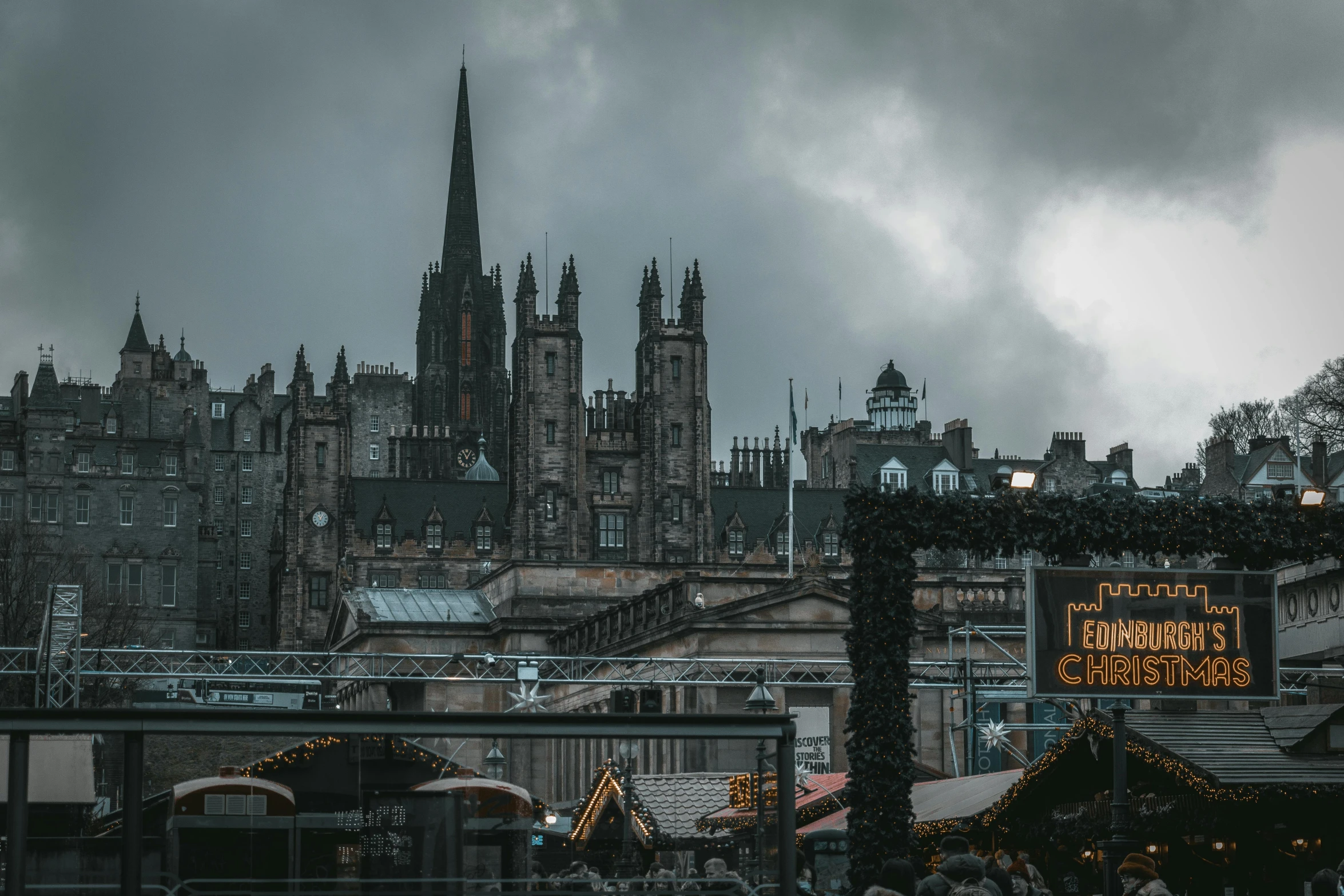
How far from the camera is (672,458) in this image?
114 meters

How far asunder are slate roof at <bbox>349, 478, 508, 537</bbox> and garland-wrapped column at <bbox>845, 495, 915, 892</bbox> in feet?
324

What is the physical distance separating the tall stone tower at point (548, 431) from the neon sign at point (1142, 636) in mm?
90833

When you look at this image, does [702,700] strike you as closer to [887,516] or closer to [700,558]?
[887,516]

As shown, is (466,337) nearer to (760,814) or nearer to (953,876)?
(953,876)

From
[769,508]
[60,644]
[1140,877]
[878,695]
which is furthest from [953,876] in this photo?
[769,508]

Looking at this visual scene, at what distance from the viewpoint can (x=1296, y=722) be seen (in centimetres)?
2297

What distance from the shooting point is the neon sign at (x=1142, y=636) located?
21.9m

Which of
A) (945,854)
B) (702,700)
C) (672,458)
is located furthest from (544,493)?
(945,854)

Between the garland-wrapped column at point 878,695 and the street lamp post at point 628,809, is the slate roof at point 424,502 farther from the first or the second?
the street lamp post at point 628,809

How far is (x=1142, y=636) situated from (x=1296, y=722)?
254cm

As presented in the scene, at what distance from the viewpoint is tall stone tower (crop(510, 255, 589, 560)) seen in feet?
369

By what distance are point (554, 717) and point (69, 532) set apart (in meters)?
117

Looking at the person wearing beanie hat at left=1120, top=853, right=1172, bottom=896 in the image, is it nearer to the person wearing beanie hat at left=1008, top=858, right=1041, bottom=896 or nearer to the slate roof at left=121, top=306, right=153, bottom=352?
the person wearing beanie hat at left=1008, top=858, right=1041, bottom=896

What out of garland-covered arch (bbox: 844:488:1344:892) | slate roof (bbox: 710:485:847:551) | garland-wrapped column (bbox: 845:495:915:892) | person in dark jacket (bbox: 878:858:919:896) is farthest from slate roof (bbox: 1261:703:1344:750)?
slate roof (bbox: 710:485:847:551)
